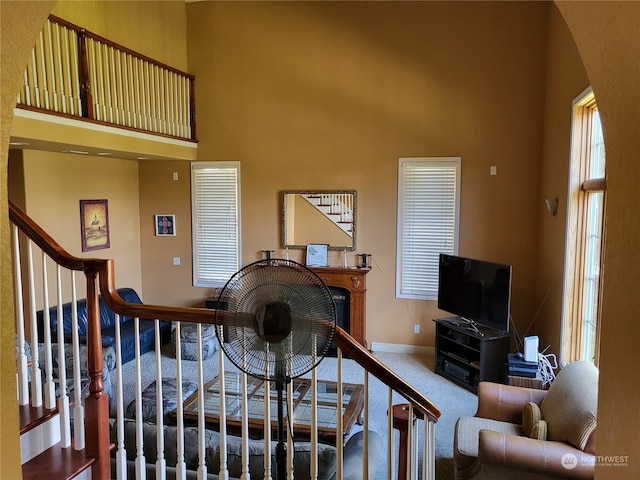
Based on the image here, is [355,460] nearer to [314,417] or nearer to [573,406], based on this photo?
[314,417]

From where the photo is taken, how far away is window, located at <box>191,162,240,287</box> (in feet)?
22.2

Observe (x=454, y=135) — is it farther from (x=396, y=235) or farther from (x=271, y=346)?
(x=271, y=346)

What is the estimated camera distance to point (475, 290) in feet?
17.4

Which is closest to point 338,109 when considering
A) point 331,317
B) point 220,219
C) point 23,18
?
point 220,219

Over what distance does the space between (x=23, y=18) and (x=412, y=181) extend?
5.35m

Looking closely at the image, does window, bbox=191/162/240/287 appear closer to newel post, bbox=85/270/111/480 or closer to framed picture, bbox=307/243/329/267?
framed picture, bbox=307/243/329/267

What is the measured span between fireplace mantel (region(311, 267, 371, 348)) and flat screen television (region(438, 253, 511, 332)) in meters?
1.02

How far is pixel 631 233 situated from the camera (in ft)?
3.26

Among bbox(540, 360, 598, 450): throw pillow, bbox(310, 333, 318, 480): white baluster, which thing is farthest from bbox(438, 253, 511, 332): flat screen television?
bbox(310, 333, 318, 480): white baluster

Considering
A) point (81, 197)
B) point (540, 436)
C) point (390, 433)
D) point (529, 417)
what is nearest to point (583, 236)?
point (529, 417)

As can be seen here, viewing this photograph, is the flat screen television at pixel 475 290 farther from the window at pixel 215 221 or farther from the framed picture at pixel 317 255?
the window at pixel 215 221

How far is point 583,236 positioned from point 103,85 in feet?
16.2

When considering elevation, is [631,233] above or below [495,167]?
below

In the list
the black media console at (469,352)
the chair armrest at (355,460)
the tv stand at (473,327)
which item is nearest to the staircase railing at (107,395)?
the chair armrest at (355,460)
